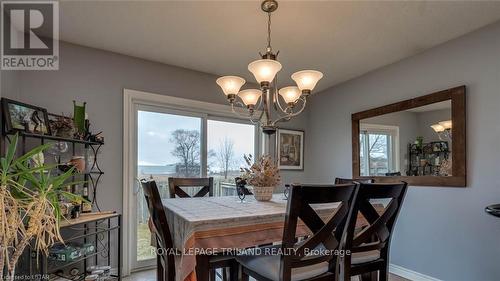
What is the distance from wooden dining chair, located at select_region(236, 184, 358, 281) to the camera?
133cm

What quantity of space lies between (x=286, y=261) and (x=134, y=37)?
7.57 ft

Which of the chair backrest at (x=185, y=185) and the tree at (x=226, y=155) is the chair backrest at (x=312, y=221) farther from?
the tree at (x=226, y=155)

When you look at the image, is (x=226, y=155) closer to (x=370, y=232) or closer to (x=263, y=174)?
(x=263, y=174)

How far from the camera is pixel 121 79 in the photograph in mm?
2939

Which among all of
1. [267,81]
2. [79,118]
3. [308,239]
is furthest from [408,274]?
[79,118]

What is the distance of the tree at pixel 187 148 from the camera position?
3354mm

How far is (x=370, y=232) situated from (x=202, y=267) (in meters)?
1.01

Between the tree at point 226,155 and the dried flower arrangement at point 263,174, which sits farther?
the tree at point 226,155

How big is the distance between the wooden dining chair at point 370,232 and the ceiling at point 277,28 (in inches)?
52.9

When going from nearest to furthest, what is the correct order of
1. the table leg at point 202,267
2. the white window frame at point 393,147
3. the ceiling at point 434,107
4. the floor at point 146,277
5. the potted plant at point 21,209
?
1. the potted plant at point 21,209
2. the table leg at point 202,267
3. the ceiling at point 434,107
4. the floor at point 146,277
5. the white window frame at point 393,147

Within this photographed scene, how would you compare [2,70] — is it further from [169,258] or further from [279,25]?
[279,25]

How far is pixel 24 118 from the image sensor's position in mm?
2168

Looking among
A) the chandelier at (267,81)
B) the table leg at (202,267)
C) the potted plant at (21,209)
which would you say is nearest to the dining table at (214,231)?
the table leg at (202,267)

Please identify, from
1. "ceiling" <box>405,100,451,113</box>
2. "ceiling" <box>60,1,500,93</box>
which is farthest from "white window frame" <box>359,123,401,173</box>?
"ceiling" <box>60,1,500,93</box>
